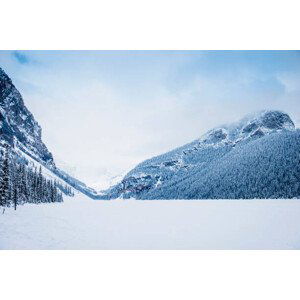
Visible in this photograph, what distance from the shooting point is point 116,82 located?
17.5 metres

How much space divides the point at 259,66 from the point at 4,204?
22.4 m

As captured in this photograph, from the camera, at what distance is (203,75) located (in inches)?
687

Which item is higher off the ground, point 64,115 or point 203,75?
point 203,75

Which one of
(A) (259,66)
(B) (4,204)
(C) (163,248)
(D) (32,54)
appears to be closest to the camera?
(C) (163,248)

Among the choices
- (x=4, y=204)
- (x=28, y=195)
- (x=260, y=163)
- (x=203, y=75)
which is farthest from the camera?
(x=260, y=163)

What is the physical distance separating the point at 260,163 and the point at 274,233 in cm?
9234

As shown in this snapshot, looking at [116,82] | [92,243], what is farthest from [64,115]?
[92,243]

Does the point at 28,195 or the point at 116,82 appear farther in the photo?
the point at 28,195

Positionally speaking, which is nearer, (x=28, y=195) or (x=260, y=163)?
(x=28, y=195)
